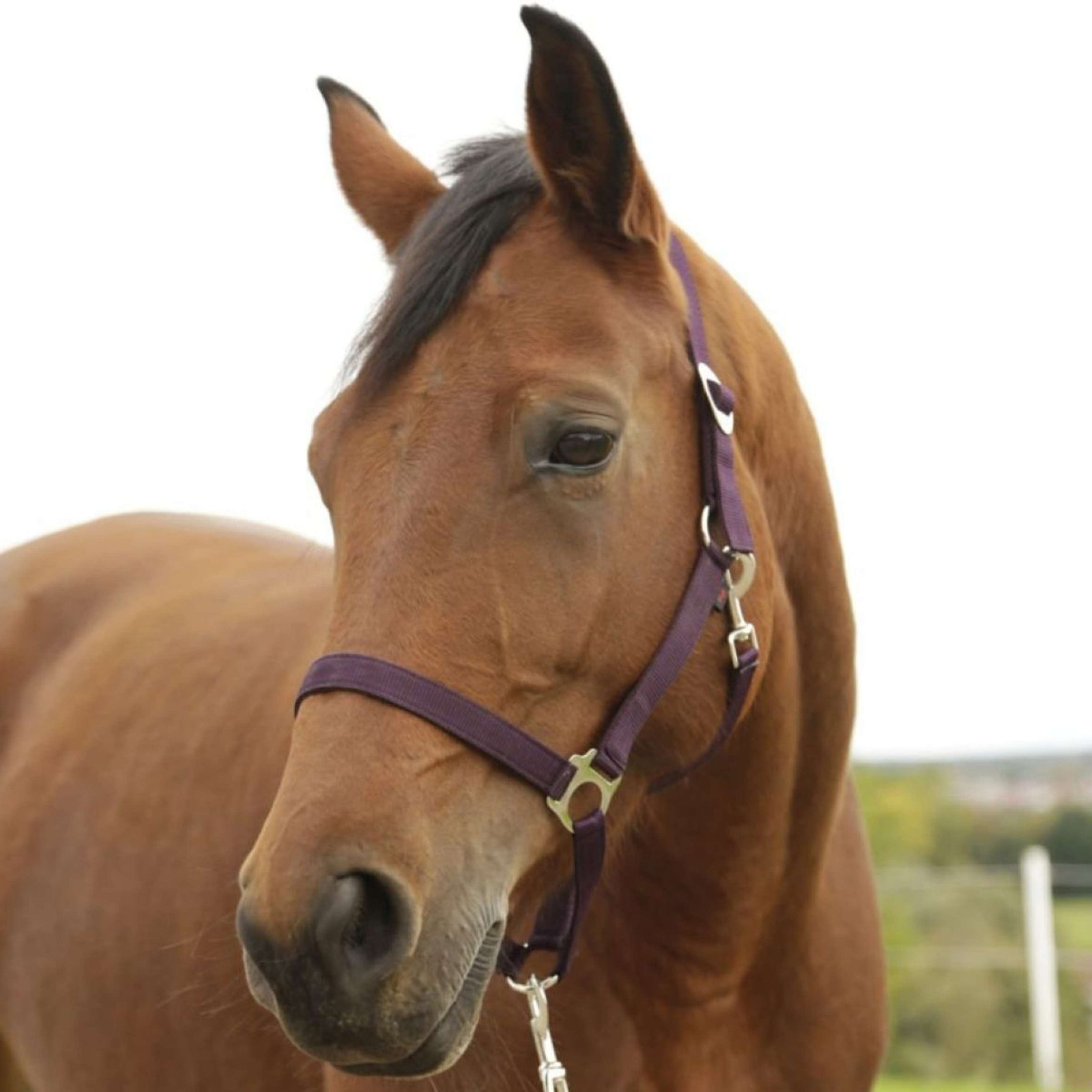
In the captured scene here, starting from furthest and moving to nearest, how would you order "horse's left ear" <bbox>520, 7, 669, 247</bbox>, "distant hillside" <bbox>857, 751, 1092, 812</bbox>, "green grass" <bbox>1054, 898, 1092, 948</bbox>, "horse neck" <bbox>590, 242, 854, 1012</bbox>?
"distant hillside" <bbox>857, 751, 1092, 812</bbox>
"green grass" <bbox>1054, 898, 1092, 948</bbox>
"horse neck" <bbox>590, 242, 854, 1012</bbox>
"horse's left ear" <bbox>520, 7, 669, 247</bbox>

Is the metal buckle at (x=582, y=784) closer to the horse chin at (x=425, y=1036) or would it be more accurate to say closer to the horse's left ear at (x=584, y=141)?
the horse chin at (x=425, y=1036)

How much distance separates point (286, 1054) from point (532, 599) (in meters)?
1.51

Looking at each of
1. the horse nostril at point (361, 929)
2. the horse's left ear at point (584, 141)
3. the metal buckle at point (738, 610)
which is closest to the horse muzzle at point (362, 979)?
the horse nostril at point (361, 929)

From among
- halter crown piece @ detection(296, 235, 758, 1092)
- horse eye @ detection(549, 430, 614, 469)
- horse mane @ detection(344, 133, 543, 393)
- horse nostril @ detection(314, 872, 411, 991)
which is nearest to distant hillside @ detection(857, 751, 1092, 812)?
halter crown piece @ detection(296, 235, 758, 1092)

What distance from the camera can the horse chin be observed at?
226 cm

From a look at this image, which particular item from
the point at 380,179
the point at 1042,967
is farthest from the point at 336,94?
the point at 1042,967

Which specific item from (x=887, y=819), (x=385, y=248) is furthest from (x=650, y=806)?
(x=887, y=819)

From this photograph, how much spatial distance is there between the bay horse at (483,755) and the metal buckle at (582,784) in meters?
0.03

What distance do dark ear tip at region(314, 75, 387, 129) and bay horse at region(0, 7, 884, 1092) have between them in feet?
0.04

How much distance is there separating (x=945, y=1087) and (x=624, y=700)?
26.3 ft

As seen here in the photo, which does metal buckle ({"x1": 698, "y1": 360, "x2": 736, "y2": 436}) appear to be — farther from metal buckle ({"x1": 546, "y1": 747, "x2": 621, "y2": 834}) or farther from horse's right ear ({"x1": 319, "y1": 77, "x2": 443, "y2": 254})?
horse's right ear ({"x1": 319, "y1": 77, "x2": 443, "y2": 254})

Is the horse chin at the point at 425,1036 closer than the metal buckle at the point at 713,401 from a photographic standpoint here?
Yes

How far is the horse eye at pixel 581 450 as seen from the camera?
2551 mm

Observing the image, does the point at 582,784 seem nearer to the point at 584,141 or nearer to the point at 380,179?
the point at 584,141
